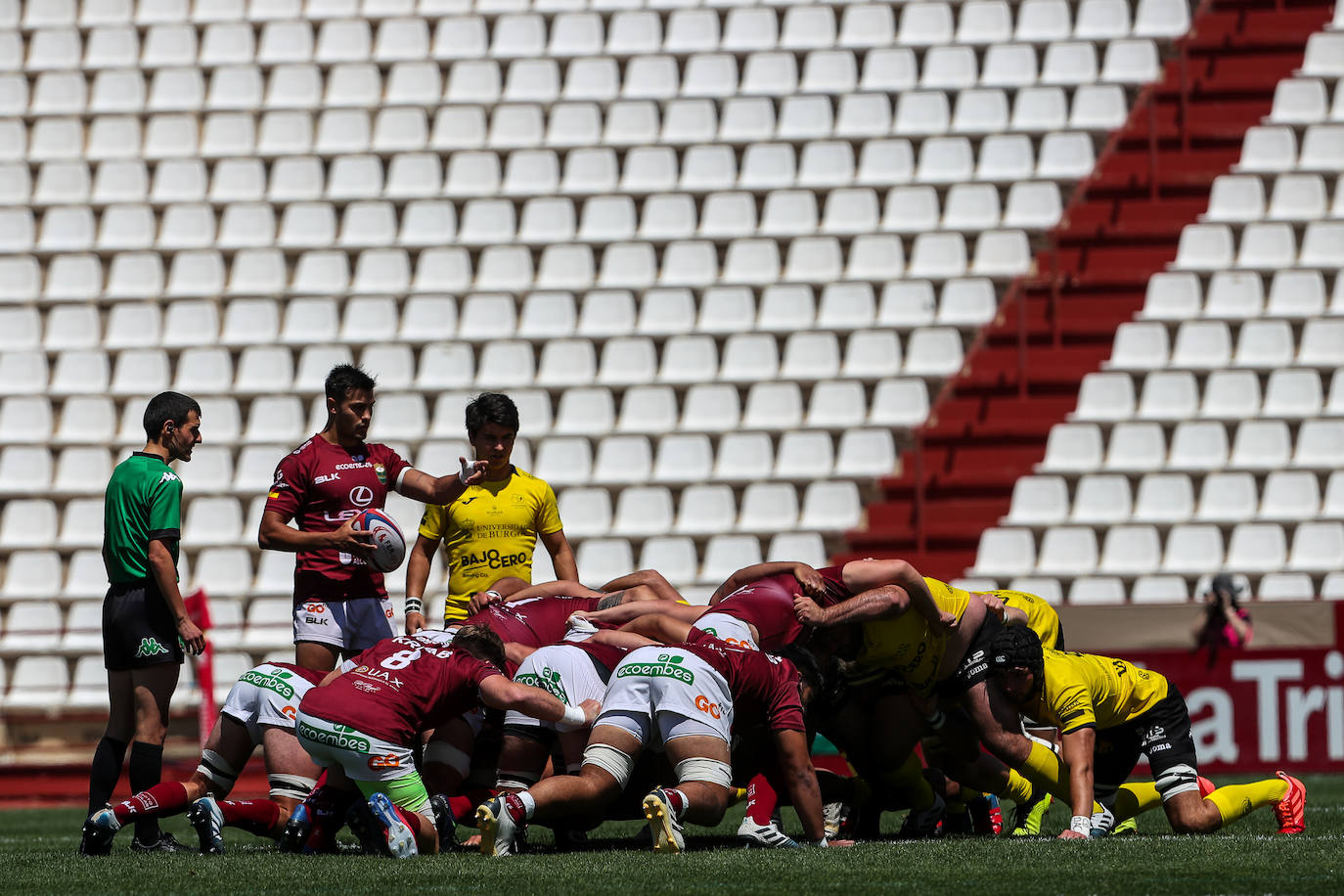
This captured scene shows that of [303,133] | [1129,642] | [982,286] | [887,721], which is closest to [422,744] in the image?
[887,721]

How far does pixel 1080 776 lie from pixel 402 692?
285cm

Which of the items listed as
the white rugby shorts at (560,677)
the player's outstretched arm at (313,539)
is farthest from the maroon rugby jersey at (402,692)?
the player's outstretched arm at (313,539)

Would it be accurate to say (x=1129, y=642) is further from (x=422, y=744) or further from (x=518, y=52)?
(x=518, y=52)

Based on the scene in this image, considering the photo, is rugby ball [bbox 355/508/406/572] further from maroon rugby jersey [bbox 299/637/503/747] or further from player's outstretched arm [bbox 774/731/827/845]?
player's outstretched arm [bbox 774/731/827/845]

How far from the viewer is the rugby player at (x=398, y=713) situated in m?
6.52

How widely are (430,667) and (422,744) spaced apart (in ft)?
3.16

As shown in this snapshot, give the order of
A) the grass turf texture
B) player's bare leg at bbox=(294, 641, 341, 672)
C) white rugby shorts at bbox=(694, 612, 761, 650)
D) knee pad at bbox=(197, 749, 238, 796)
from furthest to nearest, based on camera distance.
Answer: player's bare leg at bbox=(294, 641, 341, 672) < knee pad at bbox=(197, 749, 238, 796) < white rugby shorts at bbox=(694, 612, 761, 650) < the grass turf texture

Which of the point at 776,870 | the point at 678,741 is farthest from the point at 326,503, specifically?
the point at 776,870

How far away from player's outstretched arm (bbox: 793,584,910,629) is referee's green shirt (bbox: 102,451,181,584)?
274 centimetres

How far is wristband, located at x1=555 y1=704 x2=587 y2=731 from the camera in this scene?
662 cm

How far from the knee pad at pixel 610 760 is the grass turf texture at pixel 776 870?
317mm

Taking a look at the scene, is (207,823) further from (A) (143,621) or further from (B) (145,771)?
(A) (143,621)

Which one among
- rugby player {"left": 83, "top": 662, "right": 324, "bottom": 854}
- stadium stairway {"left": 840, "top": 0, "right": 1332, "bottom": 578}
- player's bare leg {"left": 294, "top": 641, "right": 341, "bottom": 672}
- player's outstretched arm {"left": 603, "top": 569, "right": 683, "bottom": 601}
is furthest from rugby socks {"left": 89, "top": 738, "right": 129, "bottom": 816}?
stadium stairway {"left": 840, "top": 0, "right": 1332, "bottom": 578}

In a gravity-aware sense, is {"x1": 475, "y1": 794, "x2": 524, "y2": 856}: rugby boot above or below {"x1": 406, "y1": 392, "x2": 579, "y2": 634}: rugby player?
below
